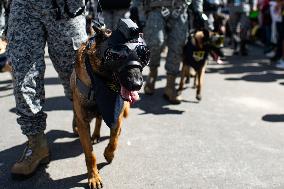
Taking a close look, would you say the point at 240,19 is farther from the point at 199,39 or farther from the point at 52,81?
the point at 52,81

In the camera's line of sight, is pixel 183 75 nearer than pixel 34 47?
No

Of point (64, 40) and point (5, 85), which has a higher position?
point (64, 40)

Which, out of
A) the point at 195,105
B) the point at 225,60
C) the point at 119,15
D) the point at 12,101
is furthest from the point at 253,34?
the point at 12,101

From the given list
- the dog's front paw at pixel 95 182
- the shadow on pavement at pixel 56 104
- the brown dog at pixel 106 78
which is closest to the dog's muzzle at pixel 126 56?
the brown dog at pixel 106 78

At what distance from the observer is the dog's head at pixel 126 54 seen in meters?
2.67

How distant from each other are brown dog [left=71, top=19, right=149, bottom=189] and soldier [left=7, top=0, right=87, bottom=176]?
325 mm

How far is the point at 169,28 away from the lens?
19.0ft

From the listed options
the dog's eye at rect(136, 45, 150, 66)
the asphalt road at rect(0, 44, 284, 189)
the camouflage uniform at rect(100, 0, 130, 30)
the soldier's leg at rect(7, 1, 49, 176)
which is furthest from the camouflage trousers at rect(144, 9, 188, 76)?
the dog's eye at rect(136, 45, 150, 66)

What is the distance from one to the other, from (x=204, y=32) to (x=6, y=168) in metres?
3.33

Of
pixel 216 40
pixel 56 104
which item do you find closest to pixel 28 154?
pixel 56 104

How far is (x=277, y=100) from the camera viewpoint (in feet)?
20.5

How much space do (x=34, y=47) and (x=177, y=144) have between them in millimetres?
1700

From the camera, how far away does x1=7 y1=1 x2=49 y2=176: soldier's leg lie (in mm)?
3361

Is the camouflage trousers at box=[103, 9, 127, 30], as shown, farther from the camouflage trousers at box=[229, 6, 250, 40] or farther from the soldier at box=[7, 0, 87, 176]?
the camouflage trousers at box=[229, 6, 250, 40]
